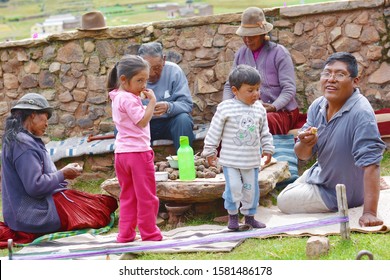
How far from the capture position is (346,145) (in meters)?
5.82

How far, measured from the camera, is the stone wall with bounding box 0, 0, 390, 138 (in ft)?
27.3

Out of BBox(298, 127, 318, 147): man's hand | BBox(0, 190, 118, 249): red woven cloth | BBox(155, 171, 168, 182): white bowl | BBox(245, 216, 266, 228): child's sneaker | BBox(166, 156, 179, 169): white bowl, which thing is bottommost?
BBox(0, 190, 118, 249): red woven cloth

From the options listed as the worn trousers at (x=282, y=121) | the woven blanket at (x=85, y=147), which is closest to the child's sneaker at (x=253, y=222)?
the worn trousers at (x=282, y=121)

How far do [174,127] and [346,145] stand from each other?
231cm

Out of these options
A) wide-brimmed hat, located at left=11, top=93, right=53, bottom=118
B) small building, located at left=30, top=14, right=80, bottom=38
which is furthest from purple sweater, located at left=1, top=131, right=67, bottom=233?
small building, located at left=30, top=14, right=80, bottom=38

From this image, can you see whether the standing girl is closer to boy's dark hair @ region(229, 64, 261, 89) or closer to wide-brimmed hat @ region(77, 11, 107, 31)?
boy's dark hair @ region(229, 64, 261, 89)

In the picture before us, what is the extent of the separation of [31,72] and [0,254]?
3669 millimetres

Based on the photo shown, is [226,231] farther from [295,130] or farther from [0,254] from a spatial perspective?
[295,130]

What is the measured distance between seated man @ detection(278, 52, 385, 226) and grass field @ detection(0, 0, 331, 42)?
10.6 ft

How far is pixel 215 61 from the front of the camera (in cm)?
873

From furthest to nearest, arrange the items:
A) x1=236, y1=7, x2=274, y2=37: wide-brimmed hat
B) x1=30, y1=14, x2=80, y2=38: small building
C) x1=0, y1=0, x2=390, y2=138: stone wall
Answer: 1. x1=30, y1=14, x2=80, y2=38: small building
2. x1=0, y1=0, x2=390, y2=138: stone wall
3. x1=236, y1=7, x2=274, y2=37: wide-brimmed hat

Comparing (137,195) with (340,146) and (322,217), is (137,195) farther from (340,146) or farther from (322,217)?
(340,146)

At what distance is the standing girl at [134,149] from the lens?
5.45m

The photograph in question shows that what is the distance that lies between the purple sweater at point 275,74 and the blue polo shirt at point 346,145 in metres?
1.62
